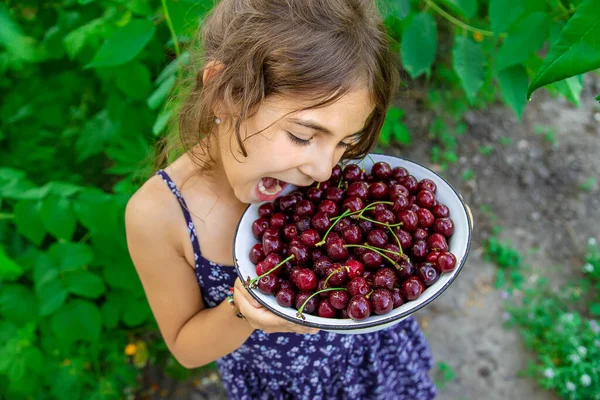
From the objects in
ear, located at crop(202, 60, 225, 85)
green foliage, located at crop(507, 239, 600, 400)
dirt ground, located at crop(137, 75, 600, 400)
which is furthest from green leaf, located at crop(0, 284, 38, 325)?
green foliage, located at crop(507, 239, 600, 400)

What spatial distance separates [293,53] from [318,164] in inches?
10.9

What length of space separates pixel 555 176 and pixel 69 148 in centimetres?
380

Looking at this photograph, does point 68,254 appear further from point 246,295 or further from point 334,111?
point 334,111

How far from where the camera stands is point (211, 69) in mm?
1253

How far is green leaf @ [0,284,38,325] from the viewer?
2096mm

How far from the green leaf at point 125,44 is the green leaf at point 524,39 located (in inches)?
47.4

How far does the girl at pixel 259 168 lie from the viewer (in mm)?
1151

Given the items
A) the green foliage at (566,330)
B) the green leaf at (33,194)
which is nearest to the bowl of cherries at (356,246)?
the green leaf at (33,194)

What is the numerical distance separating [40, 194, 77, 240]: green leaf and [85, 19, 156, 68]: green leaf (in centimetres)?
52

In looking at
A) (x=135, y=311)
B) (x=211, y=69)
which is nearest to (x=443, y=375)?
(x=135, y=311)

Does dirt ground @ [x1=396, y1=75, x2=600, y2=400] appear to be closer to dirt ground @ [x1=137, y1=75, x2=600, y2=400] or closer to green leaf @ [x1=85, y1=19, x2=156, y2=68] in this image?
dirt ground @ [x1=137, y1=75, x2=600, y2=400]

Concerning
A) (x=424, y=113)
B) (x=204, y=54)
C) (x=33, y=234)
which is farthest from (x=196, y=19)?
(x=424, y=113)

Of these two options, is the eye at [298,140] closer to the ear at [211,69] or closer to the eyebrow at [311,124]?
the eyebrow at [311,124]

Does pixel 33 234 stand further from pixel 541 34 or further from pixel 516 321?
pixel 516 321
